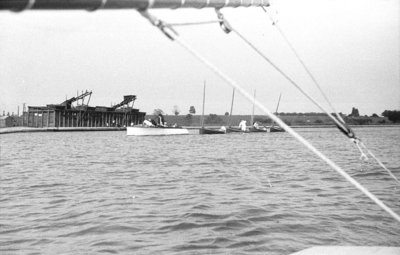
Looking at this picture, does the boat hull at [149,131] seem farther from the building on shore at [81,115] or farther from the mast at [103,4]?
the mast at [103,4]

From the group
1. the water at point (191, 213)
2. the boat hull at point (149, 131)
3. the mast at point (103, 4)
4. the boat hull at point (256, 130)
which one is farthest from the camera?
the boat hull at point (256, 130)

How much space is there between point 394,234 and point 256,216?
10.3ft

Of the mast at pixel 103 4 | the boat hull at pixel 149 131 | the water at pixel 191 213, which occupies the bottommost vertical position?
the water at pixel 191 213

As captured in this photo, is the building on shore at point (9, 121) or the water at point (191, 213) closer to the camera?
the water at point (191, 213)

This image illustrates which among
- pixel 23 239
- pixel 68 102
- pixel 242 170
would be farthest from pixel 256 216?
pixel 68 102

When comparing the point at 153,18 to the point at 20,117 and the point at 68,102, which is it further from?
the point at 20,117

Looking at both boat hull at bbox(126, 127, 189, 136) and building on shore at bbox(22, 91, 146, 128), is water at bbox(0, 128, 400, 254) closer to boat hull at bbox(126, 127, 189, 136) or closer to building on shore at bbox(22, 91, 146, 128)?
boat hull at bbox(126, 127, 189, 136)

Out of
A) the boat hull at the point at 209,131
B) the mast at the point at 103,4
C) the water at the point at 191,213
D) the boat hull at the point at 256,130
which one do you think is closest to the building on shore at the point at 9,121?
the boat hull at the point at 209,131

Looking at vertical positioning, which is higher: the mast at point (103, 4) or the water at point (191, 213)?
the mast at point (103, 4)

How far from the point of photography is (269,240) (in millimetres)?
9289

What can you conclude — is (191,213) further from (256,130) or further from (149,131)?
(256,130)

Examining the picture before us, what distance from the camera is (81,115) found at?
92562 millimetres

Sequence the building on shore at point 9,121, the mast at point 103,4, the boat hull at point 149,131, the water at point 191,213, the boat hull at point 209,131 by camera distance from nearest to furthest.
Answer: the mast at point 103,4, the water at point 191,213, the boat hull at point 149,131, the boat hull at point 209,131, the building on shore at point 9,121

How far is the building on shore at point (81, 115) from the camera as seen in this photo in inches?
3472
